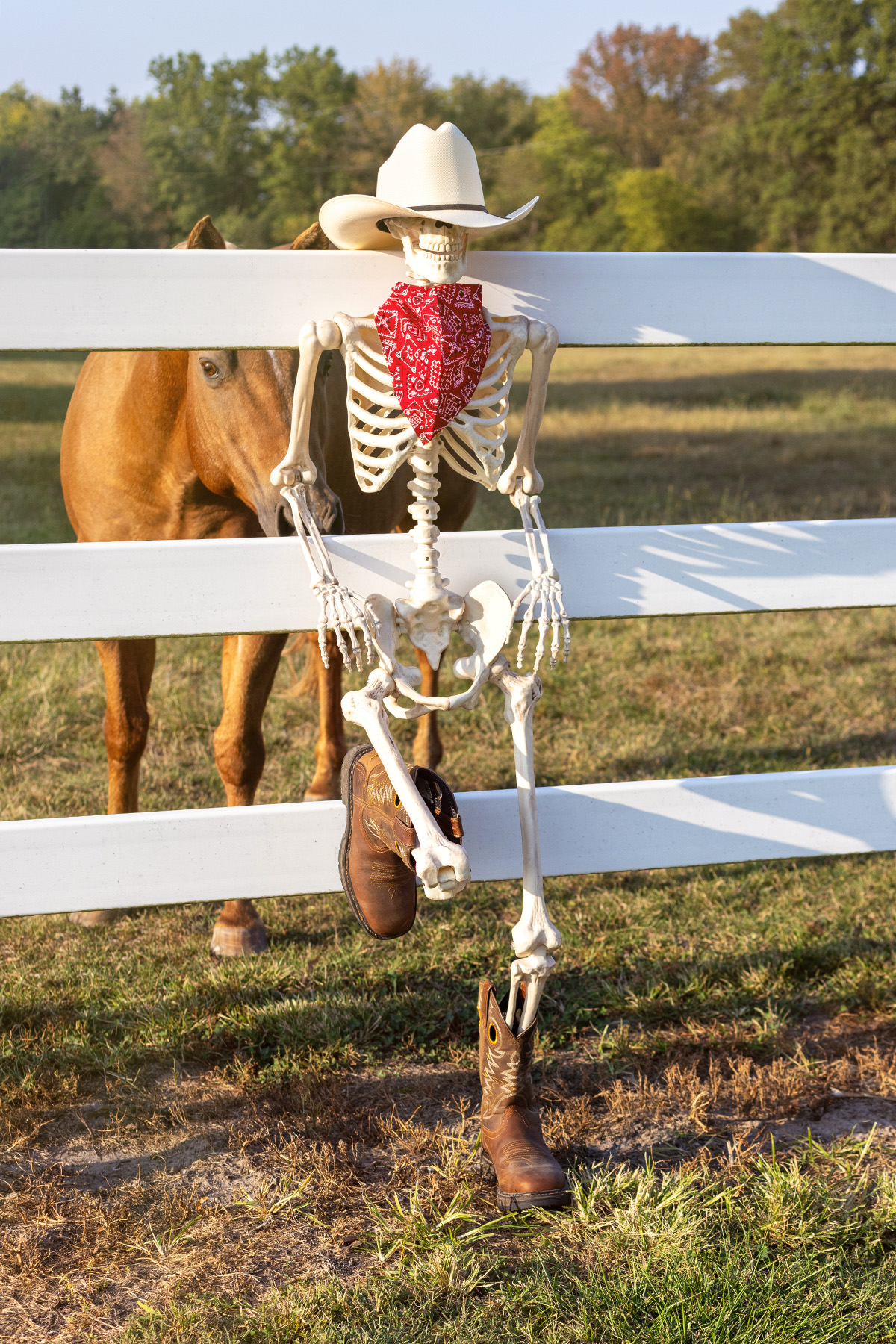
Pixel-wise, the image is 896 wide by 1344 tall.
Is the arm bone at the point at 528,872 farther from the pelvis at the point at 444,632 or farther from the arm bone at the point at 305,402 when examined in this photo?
the arm bone at the point at 305,402

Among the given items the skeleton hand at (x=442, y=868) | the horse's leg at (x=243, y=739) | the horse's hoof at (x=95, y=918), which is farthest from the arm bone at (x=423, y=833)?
the horse's hoof at (x=95, y=918)

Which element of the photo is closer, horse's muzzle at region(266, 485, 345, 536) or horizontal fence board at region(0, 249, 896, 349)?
horizontal fence board at region(0, 249, 896, 349)

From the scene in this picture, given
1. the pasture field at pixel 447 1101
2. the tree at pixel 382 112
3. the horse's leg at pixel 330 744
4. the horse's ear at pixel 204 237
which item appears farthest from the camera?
the tree at pixel 382 112

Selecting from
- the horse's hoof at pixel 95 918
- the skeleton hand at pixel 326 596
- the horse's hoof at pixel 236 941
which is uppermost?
the skeleton hand at pixel 326 596

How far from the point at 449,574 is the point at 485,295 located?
607 mm

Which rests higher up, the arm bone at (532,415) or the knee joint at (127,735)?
the arm bone at (532,415)

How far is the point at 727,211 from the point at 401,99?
16751 mm

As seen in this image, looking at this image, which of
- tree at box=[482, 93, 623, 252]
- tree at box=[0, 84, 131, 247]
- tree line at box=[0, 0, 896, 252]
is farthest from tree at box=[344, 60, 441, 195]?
tree at box=[0, 84, 131, 247]

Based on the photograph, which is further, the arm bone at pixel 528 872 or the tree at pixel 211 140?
the tree at pixel 211 140

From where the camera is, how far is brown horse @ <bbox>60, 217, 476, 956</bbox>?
2.88 meters

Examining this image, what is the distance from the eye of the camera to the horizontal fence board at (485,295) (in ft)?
7.25

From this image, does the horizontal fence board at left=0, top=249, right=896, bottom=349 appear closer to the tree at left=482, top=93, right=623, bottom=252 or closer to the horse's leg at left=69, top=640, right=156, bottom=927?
the horse's leg at left=69, top=640, right=156, bottom=927

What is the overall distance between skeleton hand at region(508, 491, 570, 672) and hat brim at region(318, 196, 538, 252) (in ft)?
1.71

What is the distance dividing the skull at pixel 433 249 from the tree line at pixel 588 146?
2696 cm
